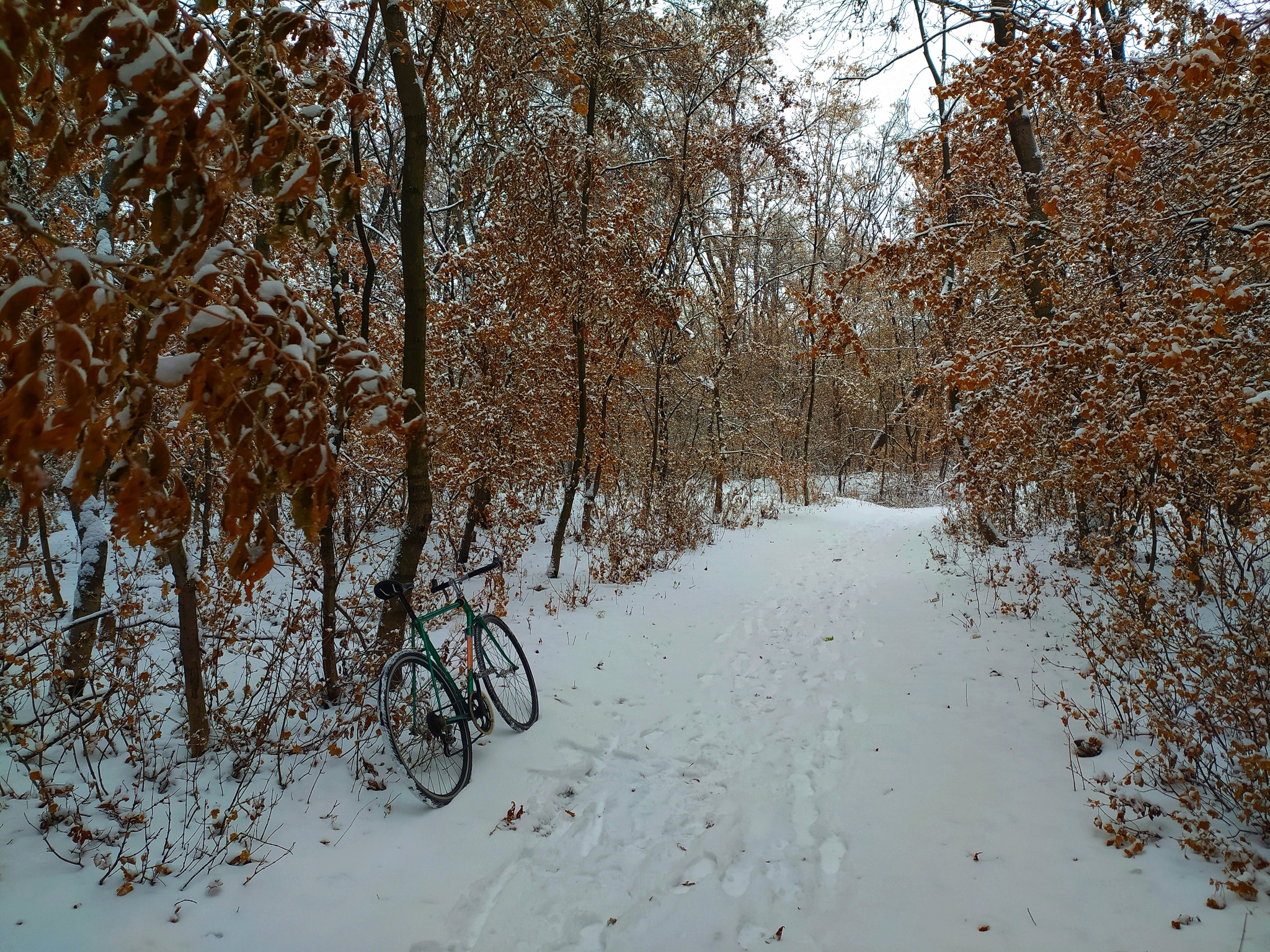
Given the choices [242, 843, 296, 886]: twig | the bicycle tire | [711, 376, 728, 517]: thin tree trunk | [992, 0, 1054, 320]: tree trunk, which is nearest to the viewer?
[242, 843, 296, 886]: twig

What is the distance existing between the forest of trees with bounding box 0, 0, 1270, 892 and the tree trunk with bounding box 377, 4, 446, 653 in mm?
35

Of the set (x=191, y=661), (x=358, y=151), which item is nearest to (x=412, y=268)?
(x=358, y=151)

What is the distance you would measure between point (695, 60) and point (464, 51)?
5564 mm

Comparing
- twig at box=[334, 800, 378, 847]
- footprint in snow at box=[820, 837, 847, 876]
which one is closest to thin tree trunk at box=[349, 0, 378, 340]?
twig at box=[334, 800, 378, 847]

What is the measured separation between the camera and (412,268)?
4336mm

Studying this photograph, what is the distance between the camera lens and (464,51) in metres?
5.85

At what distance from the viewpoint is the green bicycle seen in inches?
146

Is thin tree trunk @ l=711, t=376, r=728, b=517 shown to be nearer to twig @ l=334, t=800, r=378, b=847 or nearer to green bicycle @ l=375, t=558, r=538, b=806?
green bicycle @ l=375, t=558, r=538, b=806

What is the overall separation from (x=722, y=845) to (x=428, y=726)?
1.90m

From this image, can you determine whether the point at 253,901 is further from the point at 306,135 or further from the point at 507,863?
the point at 306,135

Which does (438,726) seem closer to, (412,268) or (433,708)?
(433,708)

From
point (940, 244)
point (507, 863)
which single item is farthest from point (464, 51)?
point (507, 863)

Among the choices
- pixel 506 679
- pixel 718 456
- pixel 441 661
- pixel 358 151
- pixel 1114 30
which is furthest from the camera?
pixel 718 456

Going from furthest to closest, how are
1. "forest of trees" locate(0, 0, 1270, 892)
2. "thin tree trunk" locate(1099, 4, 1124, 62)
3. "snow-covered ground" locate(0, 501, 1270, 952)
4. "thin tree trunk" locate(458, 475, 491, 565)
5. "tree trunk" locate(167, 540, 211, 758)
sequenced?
"thin tree trunk" locate(458, 475, 491, 565), "thin tree trunk" locate(1099, 4, 1124, 62), "tree trunk" locate(167, 540, 211, 758), "snow-covered ground" locate(0, 501, 1270, 952), "forest of trees" locate(0, 0, 1270, 892)
